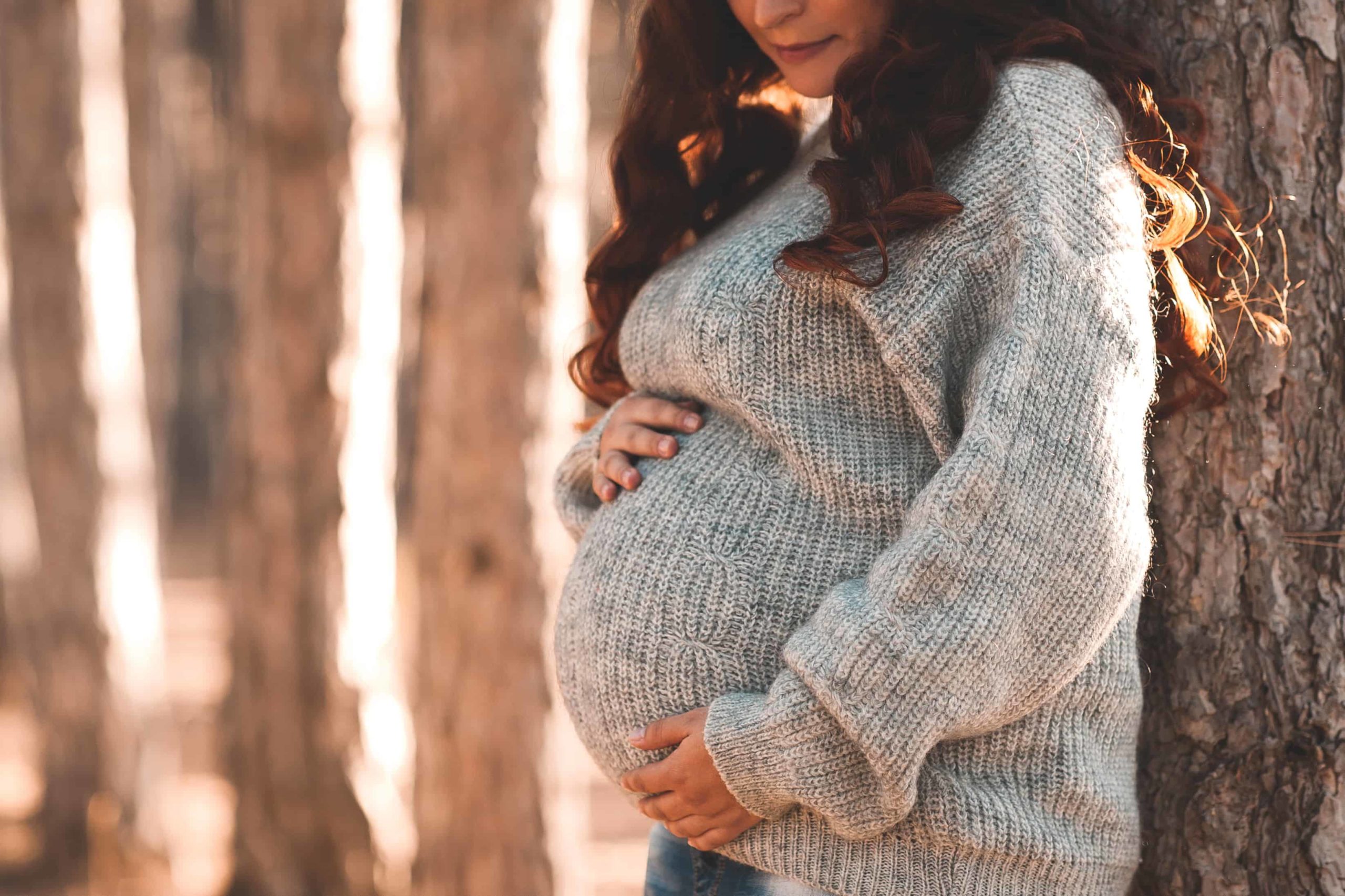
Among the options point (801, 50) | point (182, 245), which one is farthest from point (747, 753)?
point (182, 245)

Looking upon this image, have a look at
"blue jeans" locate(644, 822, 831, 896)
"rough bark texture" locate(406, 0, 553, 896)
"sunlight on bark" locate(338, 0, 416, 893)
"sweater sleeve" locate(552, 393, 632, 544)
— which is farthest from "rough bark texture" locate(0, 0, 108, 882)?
"blue jeans" locate(644, 822, 831, 896)

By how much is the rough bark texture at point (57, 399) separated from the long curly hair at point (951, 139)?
4237 millimetres

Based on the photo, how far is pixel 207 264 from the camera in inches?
669

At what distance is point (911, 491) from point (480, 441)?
2179 mm

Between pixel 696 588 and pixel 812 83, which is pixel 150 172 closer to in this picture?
pixel 812 83

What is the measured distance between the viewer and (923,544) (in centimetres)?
142

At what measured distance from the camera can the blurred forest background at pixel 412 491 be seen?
1.84 m

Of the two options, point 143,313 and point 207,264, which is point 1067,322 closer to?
point 143,313

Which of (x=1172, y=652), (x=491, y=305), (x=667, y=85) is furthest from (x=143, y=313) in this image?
(x=1172, y=652)

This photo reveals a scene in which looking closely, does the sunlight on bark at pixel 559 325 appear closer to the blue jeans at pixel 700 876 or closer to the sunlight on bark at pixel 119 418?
the blue jeans at pixel 700 876

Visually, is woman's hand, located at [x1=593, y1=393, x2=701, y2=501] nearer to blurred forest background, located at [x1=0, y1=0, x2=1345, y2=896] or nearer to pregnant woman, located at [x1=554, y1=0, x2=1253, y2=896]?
pregnant woman, located at [x1=554, y1=0, x2=1253, y2=896]

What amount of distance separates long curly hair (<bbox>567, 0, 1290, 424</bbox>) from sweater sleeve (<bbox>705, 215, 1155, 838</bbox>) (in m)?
0.18

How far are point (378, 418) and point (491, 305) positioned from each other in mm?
1240

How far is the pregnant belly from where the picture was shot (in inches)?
62.2
